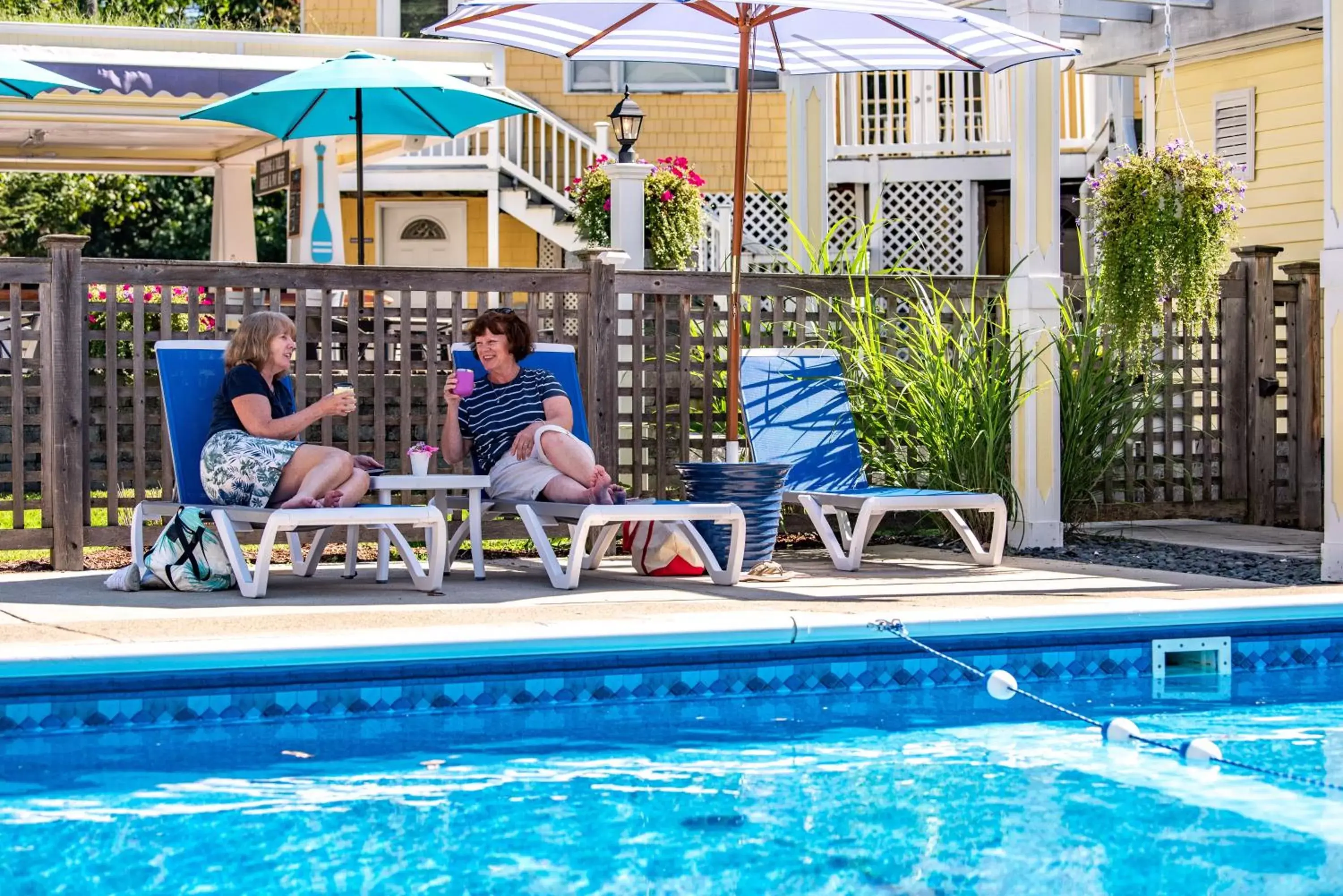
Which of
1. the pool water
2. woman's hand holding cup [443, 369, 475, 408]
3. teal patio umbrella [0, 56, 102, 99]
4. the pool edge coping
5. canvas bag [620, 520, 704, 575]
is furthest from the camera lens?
teal patio umbrella [0, 56, 102, 99]

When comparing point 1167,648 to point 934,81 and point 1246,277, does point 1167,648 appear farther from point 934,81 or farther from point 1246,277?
point 934,81

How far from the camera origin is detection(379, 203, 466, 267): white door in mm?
19000

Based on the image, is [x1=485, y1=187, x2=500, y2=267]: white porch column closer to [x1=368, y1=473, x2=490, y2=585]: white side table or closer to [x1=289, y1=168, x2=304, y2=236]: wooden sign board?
[x1=289, y1=168, x2=304, y2=236]: wooden sign board

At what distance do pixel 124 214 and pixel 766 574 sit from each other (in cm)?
1633

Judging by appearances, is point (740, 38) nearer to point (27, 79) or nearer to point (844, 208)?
point (27, 79)

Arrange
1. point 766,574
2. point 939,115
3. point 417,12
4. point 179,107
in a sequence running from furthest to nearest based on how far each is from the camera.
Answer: point 417,12 < point 939,115 < point 179,107 < point 766,574

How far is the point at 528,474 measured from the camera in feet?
20.8

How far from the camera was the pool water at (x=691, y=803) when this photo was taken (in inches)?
126

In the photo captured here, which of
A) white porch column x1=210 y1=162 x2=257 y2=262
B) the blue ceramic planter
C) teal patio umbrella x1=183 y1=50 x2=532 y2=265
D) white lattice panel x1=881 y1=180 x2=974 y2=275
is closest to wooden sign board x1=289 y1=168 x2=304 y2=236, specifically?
white porch column x1=210 y1=162 x2=257 y2=262

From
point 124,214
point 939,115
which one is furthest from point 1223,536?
point 124,214

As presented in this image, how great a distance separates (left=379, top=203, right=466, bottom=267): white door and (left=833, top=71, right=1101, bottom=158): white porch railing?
14.4ft

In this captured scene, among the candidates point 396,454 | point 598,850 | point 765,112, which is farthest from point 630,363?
point 765,112

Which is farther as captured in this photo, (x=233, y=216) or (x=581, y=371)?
(x=233, y=216)

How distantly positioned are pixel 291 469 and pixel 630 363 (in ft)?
6.60
